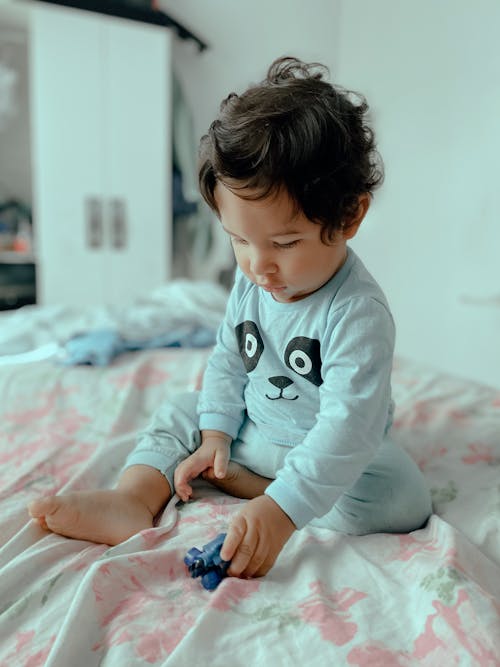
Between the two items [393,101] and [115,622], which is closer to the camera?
[115,622]

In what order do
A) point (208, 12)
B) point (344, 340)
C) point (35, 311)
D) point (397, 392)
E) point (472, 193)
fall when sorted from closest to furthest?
point (344, 340) → point (397, 392) → point (35, 311) → point (472, 193) → point (208, 12)

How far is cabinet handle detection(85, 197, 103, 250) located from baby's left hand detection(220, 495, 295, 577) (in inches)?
91.3

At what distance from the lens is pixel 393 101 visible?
2.71m

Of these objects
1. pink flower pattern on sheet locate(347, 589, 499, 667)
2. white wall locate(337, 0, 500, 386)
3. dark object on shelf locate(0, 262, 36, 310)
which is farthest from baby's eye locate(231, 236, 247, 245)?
dark object on shelf locate(0, 262, 36, 310)

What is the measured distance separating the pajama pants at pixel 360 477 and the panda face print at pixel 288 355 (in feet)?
0.30

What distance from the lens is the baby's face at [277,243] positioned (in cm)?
67

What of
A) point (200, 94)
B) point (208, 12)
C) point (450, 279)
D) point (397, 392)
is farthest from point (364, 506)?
point (208, 12)

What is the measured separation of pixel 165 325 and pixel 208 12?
209cm

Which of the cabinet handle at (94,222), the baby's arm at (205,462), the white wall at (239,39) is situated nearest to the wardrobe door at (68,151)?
the cabinet handle at (94,222)

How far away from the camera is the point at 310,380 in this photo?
0.81 metres

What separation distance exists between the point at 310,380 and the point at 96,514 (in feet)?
1.06

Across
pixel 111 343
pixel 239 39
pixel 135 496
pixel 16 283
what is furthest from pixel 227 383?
pixel 239 39

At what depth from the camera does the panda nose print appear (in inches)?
33.2

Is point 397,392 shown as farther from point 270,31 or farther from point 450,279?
point 270,31
